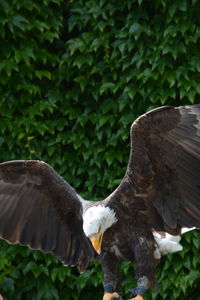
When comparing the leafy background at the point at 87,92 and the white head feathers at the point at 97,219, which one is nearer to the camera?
the white head feathers at the point at 97,219

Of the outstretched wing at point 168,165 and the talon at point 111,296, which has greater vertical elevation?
the outstretched wing at point 168,165

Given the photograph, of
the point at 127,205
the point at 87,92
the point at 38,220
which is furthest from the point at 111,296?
the point at 87,92

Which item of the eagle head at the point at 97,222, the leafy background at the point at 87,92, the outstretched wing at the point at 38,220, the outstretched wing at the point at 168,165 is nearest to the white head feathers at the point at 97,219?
the eagle head at the point at 97,222

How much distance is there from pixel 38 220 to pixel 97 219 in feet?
2.02

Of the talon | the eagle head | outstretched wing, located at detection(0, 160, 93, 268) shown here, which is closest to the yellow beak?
the eagle head

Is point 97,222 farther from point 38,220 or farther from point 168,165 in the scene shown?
point 38,220

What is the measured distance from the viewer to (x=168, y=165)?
4.70m

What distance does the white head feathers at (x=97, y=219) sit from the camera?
4590 millimetres

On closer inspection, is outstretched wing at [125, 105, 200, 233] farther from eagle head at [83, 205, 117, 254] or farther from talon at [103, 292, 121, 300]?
talon at [103, 292, 121, 300]

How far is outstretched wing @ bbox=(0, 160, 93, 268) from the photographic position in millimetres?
5070

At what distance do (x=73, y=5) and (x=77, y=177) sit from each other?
1.13 metres

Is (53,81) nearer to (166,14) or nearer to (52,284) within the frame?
(166,14)

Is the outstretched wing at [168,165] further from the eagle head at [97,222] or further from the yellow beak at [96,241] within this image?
the yellow beak at [96,241]

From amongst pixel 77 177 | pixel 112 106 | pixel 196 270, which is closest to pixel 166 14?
pixel 112 106
